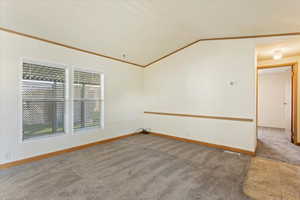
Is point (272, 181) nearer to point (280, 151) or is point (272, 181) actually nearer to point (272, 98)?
point (280, 151)

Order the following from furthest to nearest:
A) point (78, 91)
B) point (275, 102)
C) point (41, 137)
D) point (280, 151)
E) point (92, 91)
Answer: point (275, 102), point (92, 91), point (78, 91), point (280, 151), point (41, 137)

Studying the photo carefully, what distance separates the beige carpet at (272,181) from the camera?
72.0 inches

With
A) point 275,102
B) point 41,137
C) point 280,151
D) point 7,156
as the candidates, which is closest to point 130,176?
point 41,137

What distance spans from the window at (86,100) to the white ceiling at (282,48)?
4.35 meters

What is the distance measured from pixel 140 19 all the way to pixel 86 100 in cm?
248

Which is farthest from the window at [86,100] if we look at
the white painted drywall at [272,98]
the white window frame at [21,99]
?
the white painted drywall at [272,98]

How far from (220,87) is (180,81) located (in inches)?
47.6

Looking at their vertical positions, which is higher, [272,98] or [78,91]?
[78,91]

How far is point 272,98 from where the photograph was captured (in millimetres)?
6234

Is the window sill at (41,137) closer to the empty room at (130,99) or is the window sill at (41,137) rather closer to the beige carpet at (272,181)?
the empty room at (130,99)

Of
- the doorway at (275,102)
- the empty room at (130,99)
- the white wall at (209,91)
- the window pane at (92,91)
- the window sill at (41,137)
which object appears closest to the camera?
the empty room at (130,99)

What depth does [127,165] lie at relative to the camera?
2625 millimetres

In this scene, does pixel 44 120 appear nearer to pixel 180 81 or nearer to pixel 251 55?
pixel 180 81

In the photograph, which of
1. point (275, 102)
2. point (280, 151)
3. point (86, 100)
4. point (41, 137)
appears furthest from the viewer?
point (275, 102)
